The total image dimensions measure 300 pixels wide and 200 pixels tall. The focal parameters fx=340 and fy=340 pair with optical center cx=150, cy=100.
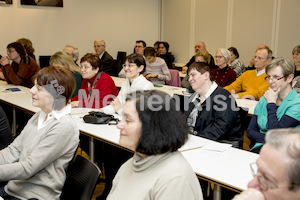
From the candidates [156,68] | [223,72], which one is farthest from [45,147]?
[156,68]

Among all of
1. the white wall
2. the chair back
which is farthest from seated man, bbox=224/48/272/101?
the white wall

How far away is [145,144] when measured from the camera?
139 cm

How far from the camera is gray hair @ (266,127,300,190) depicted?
0.87 m

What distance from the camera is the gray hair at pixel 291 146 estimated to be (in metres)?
0.87

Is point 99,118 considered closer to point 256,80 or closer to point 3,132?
point 3,132

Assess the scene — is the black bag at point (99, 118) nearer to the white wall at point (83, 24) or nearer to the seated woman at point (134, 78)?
the seated woman at point (134, 78)

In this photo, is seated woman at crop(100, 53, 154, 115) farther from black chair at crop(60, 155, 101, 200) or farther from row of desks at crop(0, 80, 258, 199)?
black chair at crop(60, 155, 101, 200)

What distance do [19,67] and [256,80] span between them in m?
3.65

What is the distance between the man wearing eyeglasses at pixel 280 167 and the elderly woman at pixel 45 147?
4.42 ft


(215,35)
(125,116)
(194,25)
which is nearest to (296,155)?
(125,116)

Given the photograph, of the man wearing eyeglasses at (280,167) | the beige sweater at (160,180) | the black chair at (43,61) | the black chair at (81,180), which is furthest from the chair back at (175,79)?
the man wearing eyeglasses at (280,167)

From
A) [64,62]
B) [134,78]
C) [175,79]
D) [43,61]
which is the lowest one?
[175,79]

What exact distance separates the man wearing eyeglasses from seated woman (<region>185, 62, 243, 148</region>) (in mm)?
2081

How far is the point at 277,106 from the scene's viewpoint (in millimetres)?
2941
